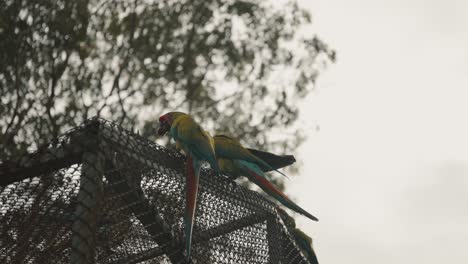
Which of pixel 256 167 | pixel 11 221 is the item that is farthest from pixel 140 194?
pixel 256 167

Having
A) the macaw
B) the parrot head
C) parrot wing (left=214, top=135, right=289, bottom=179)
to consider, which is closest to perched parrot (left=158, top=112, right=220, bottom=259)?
the parrot head

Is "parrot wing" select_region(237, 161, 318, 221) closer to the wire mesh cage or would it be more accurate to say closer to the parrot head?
the wire mesh cage

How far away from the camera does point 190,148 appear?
130 inches

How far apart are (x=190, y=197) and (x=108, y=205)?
0.38 m

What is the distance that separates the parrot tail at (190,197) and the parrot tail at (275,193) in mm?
620

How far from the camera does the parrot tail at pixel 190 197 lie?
259cm

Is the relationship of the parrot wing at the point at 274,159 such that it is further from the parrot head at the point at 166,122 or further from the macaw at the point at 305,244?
the macaw at the point at 305,244

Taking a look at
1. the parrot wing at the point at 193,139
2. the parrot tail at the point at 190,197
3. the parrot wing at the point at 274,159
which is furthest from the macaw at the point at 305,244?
the parrot tail at the point at 190,197

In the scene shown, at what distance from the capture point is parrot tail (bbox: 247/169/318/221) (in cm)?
323

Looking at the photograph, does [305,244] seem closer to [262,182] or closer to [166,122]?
[262,182]

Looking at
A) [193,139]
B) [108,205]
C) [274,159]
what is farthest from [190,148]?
[108,205]

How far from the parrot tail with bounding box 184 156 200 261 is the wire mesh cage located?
6 cm

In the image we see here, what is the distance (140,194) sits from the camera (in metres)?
2.57

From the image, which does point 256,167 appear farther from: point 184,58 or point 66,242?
point 184,58
